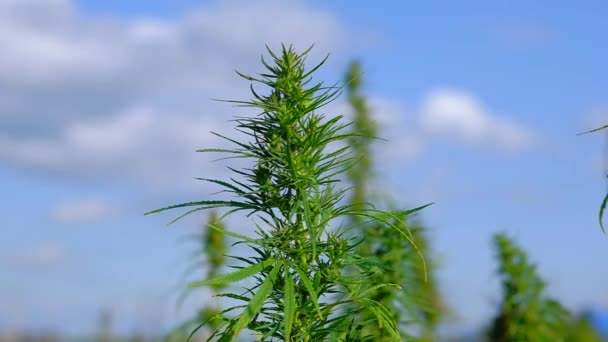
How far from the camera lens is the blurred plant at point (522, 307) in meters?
8.65

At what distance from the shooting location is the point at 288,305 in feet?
11.0

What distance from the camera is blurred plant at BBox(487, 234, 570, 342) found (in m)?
8.65

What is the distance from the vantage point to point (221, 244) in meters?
9.41

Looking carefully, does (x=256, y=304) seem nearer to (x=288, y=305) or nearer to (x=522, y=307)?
(x=288, y=305)

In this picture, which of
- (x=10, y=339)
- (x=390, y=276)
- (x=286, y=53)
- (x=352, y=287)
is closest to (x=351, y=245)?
(x=352, y=287)

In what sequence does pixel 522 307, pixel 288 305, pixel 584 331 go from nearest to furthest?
pixel 288 305 → pixel 522 307 → pixel 584 331

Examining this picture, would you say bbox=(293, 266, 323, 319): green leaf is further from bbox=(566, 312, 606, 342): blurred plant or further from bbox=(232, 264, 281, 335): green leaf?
bbox=(566, 312, 606, 342): blurred plant

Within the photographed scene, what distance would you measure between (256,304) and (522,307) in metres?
5.71

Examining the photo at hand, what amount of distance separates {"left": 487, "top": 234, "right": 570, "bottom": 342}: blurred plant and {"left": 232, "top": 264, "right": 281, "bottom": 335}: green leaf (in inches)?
214

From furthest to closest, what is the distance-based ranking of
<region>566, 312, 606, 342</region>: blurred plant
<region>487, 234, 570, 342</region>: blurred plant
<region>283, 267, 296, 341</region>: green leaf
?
<region>566, 312, 606, 342</region>: blurred plant
<region>487, 234, 570, 342</region>: blurred plant
<region>283, 267, 296, 341</region>: green leaf

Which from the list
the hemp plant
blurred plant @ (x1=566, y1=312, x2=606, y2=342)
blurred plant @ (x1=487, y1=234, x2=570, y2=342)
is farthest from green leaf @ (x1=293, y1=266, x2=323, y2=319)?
blurred plant @ (x1=566, y1=312, x2=606, y2=342)

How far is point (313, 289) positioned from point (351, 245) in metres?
0.31

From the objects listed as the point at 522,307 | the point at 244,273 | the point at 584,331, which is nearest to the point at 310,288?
the point at 244,273

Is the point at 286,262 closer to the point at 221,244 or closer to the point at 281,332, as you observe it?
the point at 281,332
